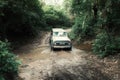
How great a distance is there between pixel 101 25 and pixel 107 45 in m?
5.52

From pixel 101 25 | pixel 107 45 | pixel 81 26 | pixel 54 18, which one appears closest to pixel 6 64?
pixel 107 45

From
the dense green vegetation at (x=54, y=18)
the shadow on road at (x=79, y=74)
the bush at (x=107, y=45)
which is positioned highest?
the dense green vegetation at (x=54, y=18)

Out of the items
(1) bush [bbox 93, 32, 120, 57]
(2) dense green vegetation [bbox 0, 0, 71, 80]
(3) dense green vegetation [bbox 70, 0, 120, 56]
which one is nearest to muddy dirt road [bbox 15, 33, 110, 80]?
(2) dense green vegetation [bbox 0, 0, 71, 80]

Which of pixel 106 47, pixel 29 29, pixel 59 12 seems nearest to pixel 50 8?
pixel 59 12

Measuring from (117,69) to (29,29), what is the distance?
16.5m

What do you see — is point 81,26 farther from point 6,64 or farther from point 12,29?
point 6,64

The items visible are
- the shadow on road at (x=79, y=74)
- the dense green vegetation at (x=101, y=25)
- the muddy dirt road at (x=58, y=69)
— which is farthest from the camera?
the dense green vegetation at (x=101, y=25)

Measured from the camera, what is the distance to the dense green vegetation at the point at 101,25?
16.3 meters

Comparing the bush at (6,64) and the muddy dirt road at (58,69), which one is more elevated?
the bush at (6,64)

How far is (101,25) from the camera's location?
21234mm

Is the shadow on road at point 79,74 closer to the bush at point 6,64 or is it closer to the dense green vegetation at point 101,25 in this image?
the bush at point 6,64

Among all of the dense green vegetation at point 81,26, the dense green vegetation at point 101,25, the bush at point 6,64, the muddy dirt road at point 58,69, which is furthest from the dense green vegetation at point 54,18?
the bush at point 6,64

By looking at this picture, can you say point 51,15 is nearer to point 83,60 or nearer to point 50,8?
point 50,8

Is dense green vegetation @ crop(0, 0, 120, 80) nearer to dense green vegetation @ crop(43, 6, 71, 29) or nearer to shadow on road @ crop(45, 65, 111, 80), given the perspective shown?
shadow on road @ crop(45, 65, 111, 80)
